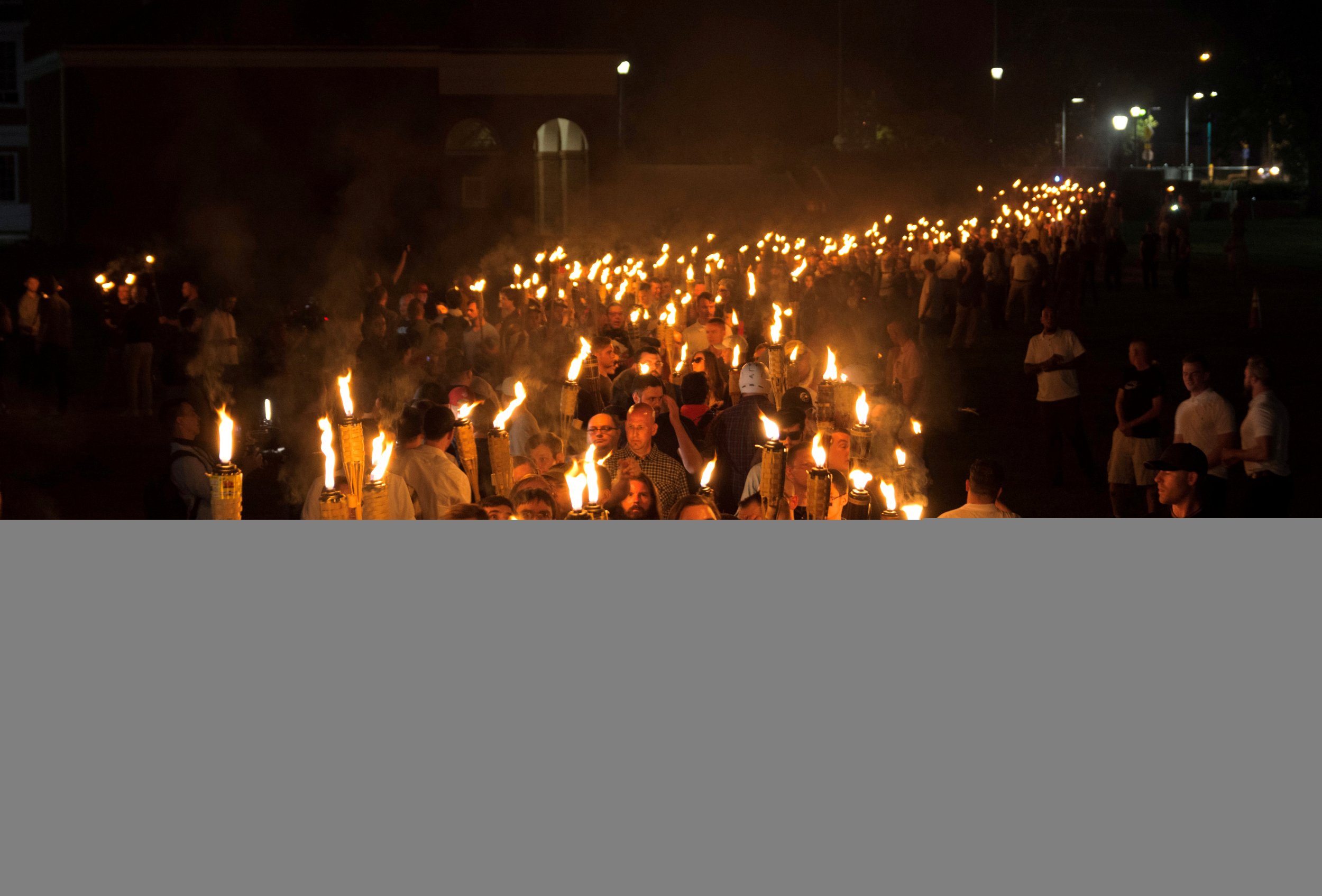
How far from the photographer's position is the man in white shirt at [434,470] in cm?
603

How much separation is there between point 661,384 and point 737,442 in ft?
1.66

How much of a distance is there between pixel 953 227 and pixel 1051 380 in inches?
1237

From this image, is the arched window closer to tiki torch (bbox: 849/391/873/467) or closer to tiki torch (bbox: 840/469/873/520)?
tiki torch (bbox: 849/391/873/467)

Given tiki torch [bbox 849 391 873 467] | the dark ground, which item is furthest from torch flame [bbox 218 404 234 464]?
the dark ground

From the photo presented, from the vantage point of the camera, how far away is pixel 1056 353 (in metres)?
10.9

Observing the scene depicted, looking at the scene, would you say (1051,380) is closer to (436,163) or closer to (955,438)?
(955,438)

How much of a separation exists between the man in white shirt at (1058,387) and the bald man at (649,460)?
508cm

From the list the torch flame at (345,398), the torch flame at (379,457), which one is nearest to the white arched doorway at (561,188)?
the torch flame at (345,398)

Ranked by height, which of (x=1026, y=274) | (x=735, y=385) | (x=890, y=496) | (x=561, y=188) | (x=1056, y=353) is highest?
(x=561, y=188)

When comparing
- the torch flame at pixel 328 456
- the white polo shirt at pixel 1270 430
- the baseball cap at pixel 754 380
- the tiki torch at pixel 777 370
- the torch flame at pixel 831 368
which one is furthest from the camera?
the white polo shirt at pixel 1270 430

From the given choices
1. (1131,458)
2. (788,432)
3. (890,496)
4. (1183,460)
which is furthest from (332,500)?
(1131,458)

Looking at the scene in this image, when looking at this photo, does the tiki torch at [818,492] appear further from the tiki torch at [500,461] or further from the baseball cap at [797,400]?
the baseball cap at [797,400]

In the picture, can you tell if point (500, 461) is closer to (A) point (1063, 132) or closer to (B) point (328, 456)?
(B) point (328, 456)

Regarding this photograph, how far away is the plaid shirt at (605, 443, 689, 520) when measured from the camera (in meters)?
6.43
